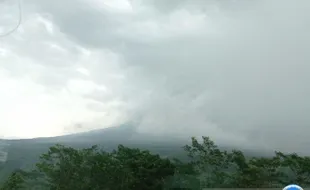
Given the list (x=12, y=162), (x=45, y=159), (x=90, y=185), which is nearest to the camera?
(x=90, y=185)

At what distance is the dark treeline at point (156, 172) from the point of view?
34.7 metres

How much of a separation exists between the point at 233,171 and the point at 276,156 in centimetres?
379

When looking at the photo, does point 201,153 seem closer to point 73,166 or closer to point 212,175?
point 212,175

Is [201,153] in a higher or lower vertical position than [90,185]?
higher

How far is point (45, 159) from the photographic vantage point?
37344mm

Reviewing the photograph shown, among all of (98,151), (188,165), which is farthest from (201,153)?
(98,151)

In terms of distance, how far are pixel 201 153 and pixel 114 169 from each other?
7.64 m

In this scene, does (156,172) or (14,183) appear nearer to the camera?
(14,183)

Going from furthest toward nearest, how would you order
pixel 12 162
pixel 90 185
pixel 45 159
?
pixel 12 162 < pixel 45 159 < pixel 90 185

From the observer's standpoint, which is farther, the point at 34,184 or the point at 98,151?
the point at 98,151

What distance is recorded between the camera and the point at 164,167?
37031 millimetres

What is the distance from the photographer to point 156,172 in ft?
120

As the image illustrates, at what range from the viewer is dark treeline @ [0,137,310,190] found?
34656mm

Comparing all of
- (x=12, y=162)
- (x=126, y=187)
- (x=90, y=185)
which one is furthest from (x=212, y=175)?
(x=12, y=162)
